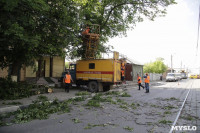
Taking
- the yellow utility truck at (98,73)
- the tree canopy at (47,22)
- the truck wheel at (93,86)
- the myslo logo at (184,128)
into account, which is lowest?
the myslo logo at (184,128)

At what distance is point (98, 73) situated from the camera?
13.2 metres

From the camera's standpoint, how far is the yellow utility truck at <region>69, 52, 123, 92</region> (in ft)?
41.7

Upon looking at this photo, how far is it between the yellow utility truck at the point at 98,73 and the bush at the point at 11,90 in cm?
528

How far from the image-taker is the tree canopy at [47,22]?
692cm

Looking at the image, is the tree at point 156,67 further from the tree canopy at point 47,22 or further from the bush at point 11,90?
the bush at point 11,90

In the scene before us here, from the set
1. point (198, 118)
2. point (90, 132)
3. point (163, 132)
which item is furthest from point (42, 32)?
point (198, 118)

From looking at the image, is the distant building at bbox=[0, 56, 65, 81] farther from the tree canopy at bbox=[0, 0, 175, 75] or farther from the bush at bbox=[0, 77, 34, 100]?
the bush at bbox=[0, 77, 34, 100]

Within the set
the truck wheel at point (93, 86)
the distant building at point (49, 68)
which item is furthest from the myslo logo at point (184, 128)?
the distant building at point (49, 68)

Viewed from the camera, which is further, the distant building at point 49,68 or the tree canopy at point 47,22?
the distant building at point 49,68

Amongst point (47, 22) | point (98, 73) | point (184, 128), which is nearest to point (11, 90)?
point (47, 22)

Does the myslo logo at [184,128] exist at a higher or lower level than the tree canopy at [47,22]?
lower

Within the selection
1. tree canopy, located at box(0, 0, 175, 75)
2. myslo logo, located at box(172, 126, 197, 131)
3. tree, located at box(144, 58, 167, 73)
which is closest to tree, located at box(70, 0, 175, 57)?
tree canopy, located at box(0, 0, 175, 75)

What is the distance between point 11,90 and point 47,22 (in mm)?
4876

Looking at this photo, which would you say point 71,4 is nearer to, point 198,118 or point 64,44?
point 64,44
